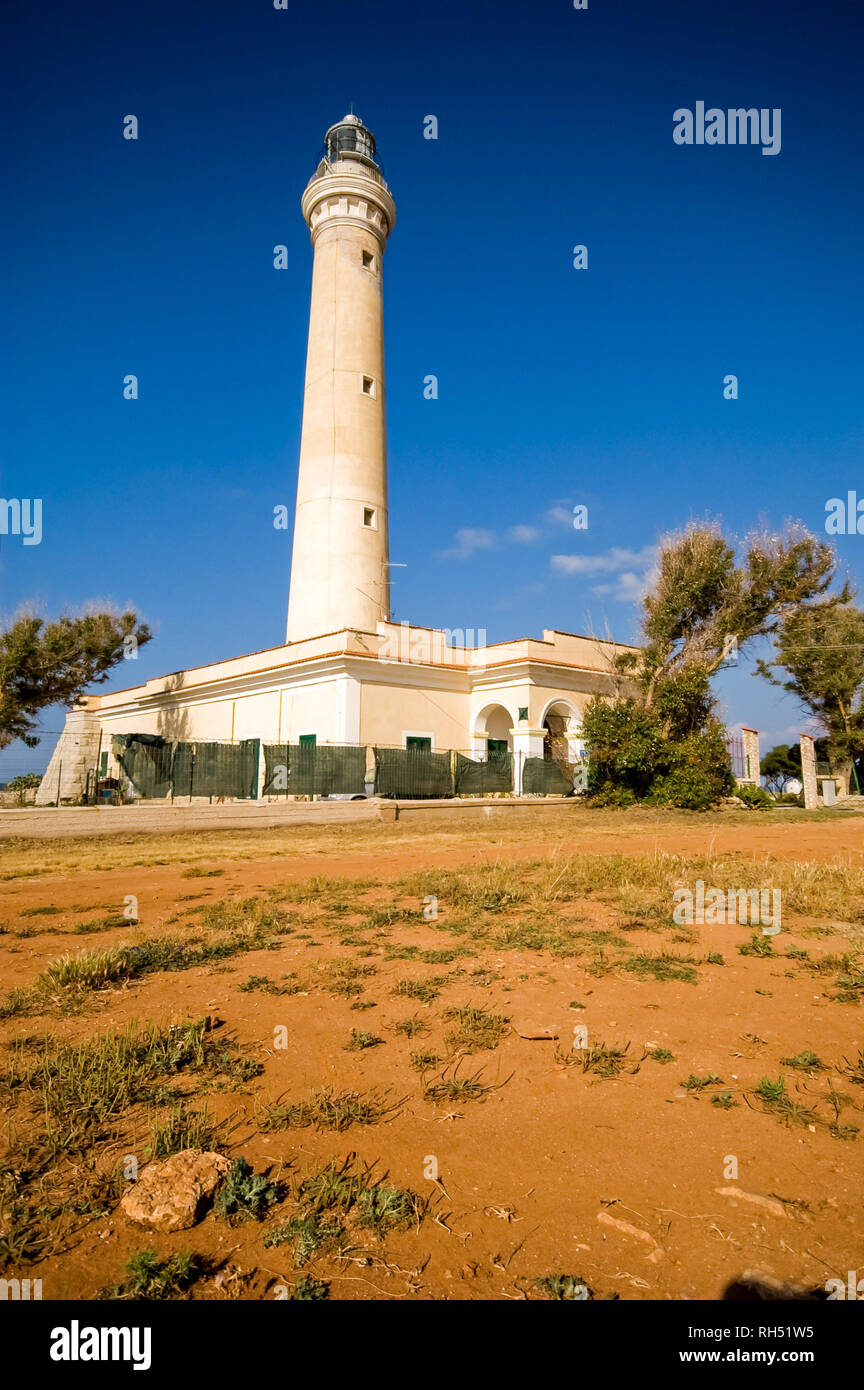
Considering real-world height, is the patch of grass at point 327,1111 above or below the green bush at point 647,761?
below

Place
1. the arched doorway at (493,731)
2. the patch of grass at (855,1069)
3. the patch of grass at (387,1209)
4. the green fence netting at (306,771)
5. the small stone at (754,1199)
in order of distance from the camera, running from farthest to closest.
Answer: the arched doorway at (493,731), the green fence netting at (306,771), the patch of grass at (855,1069), the small stone at (754,1199), the patch of grass at (387,1209)

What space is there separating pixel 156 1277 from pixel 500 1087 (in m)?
1.72

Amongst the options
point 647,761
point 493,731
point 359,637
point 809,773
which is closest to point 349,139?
point 359,637

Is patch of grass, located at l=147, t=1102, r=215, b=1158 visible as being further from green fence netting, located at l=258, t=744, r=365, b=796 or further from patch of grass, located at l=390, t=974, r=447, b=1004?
green fence netting, located at l=258, t=744, r=365, b=796

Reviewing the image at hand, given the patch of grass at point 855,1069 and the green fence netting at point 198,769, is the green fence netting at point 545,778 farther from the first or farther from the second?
the patch of grass at point 855,1069

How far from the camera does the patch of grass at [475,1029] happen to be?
3826 millimetres

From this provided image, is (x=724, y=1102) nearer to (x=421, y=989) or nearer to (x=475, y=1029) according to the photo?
(x=475, y=1029)

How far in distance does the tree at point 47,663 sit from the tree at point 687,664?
17798 millimetres

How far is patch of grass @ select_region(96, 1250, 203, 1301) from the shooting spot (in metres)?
2.07

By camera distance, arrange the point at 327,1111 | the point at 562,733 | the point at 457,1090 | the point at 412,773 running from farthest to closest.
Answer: the point at 562,733
the point at 412,773
the point at 457,1090
the point at 327,1111

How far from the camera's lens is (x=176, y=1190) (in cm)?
249

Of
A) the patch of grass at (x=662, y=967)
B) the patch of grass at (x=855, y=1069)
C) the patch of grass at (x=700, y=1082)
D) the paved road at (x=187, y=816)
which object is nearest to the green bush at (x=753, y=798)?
the paved road at (x=187, y=816)

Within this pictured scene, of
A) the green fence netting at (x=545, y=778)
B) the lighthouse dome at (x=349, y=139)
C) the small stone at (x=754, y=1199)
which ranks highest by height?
the lighthouse dome at (x=349, y=139)
